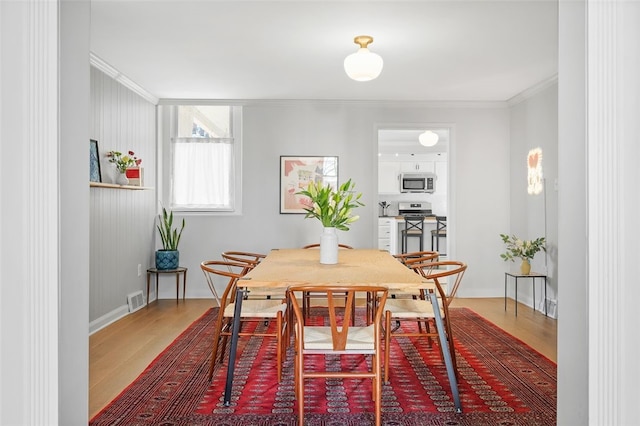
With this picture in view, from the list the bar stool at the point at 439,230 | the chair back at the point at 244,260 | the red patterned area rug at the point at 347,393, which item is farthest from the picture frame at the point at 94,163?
the bar stool at the point at 439,230

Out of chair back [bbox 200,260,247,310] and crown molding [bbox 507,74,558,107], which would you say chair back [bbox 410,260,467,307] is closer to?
chair back [bbox 200,260,247,310]

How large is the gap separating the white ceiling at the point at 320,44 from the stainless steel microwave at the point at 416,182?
4.93 metres

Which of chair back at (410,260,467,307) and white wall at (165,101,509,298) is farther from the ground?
white wall at (165,101,509,298)

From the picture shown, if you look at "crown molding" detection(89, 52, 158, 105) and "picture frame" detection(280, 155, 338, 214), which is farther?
"picture frame" detection(280, 155, 338, 214)

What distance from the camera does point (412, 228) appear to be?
9.31m

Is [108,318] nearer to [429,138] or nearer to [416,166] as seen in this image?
[429,138]

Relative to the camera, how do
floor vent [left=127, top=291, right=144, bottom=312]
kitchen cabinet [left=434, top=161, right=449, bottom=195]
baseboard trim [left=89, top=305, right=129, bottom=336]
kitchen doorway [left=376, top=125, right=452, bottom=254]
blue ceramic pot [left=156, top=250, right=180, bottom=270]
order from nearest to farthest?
baseboard trim [left=89, top=305, right=129, bottom=336], floor vent [left=127, top=291, right=144, bottom=312], blue ceramic pot [left=156, top=250, right=180, bottom=270], kitchen doorway [left=376, top=125, right=452, bottom=254], kitchen cabinet [left=434, top=161, right=449, bottom=195]

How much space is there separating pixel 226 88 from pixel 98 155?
1704mm

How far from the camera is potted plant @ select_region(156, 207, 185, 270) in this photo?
6.07 meters

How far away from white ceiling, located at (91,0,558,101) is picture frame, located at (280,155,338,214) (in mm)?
901

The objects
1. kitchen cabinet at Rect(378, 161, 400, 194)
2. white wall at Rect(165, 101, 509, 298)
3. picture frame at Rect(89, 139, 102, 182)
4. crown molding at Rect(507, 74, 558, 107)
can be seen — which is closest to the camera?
picture frame at Rect(89, 139, 102, 182)

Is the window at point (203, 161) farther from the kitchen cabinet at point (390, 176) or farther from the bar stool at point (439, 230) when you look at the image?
the kitchen cabinet at point (390, 176)
